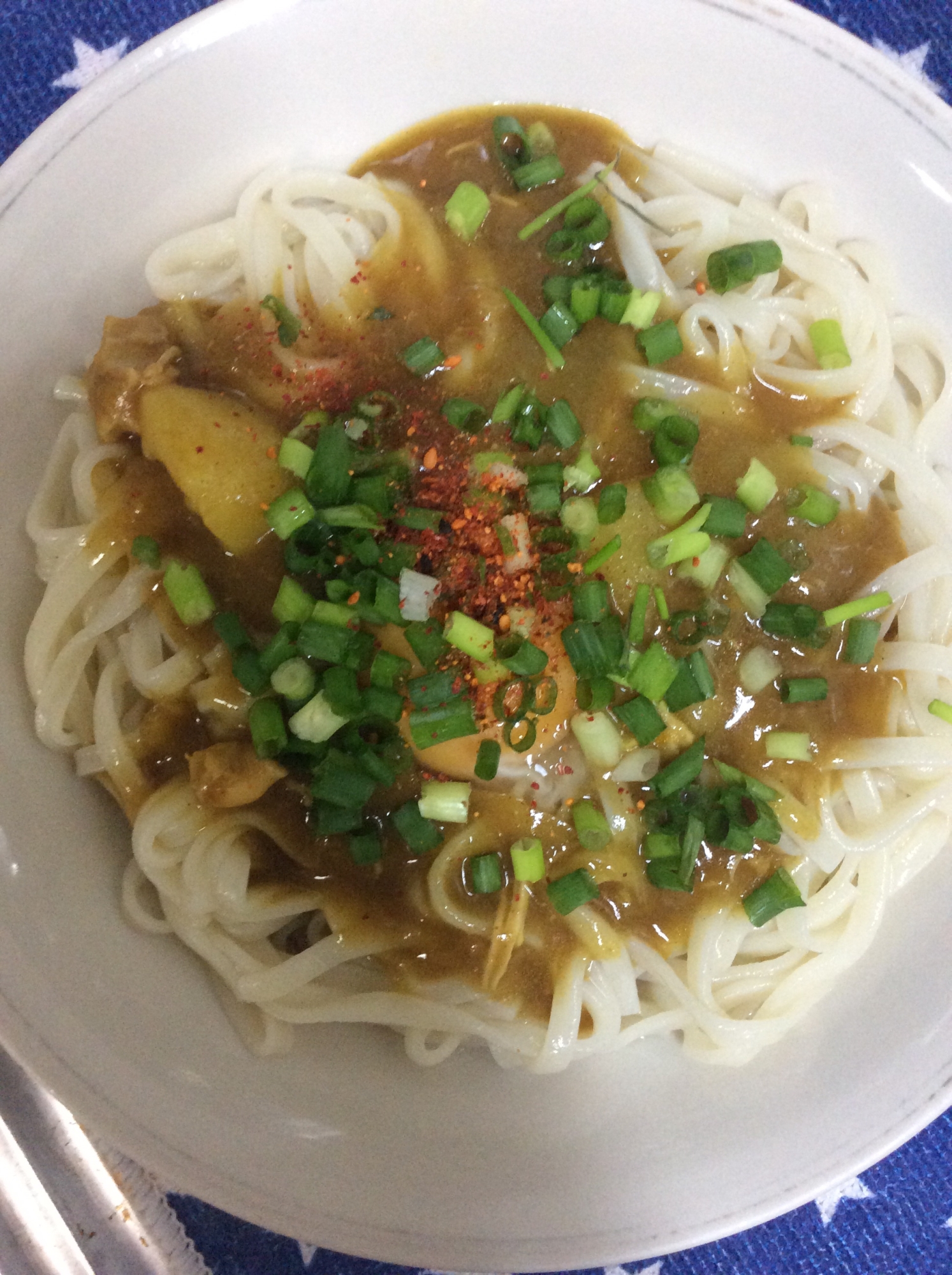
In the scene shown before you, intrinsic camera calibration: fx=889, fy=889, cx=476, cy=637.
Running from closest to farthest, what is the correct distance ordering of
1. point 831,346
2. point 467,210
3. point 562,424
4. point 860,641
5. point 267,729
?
1. point 267,729
2. point 562,424
3. point 860,641
4. point 467,210
5. point 831,346

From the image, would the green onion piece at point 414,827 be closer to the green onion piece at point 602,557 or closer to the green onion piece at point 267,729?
the green onion piece at point 267,729

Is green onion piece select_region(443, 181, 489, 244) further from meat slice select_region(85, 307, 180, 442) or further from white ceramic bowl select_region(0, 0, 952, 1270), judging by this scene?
meat slice select_region(85, 307, 180, 442)

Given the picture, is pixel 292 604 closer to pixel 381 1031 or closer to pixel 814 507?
pixel 381 1031

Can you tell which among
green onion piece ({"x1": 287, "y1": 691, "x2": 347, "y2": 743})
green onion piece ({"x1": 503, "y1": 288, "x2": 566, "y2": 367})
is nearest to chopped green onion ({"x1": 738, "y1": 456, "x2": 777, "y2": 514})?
green onion piece ({"x1": 503, "y1": 288, "x2": 566, "y2": 367})

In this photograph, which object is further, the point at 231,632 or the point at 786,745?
the point at 786,745

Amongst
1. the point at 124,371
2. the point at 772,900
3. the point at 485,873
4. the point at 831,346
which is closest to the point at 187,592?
the point at 124,371

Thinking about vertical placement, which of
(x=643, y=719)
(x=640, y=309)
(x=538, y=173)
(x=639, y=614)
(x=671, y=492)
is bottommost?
(x=643, y=719)

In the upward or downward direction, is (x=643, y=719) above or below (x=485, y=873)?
above

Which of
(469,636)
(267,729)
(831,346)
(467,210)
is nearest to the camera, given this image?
(469,636)
